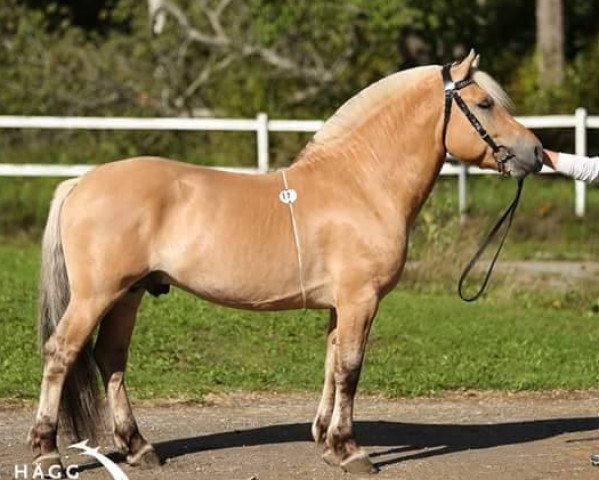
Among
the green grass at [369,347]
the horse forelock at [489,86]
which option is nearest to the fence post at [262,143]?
the green grass at [369,347]

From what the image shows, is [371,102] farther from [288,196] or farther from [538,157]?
[538,157]

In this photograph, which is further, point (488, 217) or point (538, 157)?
point (488, 217)

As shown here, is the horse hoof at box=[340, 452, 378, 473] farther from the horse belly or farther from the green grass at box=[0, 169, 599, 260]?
the green grass at box=[0, 169, 599, 260]

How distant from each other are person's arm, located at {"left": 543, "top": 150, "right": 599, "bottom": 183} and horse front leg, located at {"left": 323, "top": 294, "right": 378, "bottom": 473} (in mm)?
1246

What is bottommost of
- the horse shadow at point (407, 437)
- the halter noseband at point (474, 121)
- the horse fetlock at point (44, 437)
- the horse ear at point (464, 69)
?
the horse shadow at point (407, 437)

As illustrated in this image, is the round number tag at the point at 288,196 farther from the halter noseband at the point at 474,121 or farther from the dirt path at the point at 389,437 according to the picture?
the dirt path at the point at 389,437

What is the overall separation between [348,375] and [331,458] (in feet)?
1.53

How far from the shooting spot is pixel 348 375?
7.95 m

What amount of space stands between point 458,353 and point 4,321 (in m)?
3.72

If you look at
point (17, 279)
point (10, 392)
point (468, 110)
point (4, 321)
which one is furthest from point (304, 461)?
point (17, 279)

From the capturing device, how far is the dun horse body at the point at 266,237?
25.3 feet

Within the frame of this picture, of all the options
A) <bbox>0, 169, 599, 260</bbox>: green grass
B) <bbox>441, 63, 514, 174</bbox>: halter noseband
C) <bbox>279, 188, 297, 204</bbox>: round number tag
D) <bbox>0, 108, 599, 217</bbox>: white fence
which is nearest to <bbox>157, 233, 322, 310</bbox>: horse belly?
<bbox>279, 188, 297, 204</bbox>: round number tag

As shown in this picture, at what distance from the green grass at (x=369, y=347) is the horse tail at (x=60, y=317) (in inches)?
85.4

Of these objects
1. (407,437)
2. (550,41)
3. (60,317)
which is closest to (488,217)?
(407,437)
